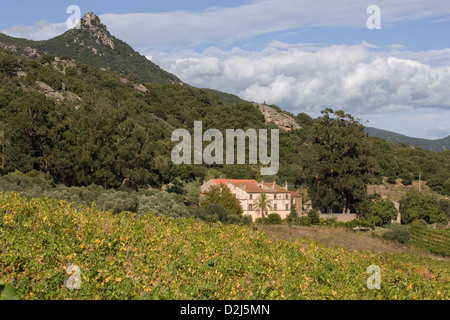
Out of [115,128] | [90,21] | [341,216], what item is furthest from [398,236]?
[90,21]

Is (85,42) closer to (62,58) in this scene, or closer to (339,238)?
(62,58)

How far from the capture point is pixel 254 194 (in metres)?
49.7

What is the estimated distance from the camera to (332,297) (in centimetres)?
1028

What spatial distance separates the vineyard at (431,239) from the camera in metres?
36.0

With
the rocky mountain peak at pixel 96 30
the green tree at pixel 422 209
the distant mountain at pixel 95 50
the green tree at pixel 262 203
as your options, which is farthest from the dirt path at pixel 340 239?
the rocky mountain peak at pixel 96 30

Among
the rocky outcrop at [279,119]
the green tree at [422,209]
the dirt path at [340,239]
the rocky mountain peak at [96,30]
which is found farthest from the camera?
the rocky mountain peak at [96,30]

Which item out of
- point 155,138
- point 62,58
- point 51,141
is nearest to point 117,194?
point 51,141

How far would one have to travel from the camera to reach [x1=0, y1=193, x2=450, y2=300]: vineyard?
29.8 ft

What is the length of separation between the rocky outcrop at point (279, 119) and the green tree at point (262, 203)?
1947 inches

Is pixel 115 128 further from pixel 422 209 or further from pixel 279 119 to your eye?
pixel 279 119

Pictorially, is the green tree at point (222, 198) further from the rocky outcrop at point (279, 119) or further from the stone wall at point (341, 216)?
the rocky outcrop at point (279, 119)

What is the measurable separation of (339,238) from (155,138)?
2448cm

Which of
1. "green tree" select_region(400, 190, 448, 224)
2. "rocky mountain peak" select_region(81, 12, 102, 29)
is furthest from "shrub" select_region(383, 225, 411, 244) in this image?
"rocky mountain peak" select_region(81, 12, 102, 29)

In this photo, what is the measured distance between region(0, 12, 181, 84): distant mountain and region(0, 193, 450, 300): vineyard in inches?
4687
